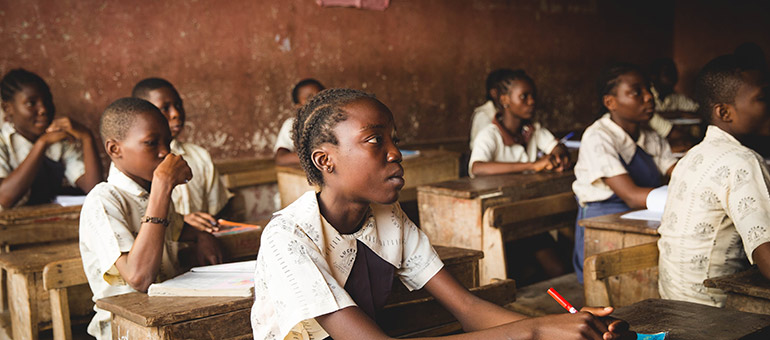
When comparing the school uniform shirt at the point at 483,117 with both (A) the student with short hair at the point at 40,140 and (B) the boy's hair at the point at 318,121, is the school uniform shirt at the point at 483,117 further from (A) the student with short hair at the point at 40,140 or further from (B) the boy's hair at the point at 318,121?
(B) the boy's hair at the point at 318,121

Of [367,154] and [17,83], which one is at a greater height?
[17,83]

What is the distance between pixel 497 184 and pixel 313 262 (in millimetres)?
2036

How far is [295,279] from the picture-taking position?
49.7 inches

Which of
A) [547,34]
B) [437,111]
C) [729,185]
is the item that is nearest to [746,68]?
[729,185]

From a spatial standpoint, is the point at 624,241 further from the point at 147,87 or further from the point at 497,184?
the point at 147,87

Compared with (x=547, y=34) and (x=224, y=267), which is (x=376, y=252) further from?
(x=547, y=34)

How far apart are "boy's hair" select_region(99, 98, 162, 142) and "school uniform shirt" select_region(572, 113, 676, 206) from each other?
1.83 meters

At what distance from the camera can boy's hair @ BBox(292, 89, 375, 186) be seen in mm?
1394

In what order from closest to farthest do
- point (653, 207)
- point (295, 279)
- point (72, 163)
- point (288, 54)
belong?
point (295, 279)
point (653, 207)
point (72, 163)
point (288, 54)

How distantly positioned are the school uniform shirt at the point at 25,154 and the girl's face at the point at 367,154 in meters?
2.45

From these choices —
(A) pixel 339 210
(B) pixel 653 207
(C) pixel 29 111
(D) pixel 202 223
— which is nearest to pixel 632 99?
(B) pixel 653 207

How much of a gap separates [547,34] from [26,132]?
4877 millimetres

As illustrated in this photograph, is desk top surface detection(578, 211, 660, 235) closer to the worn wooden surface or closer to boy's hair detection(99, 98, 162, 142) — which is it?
the worn wooden surface

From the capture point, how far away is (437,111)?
5.95 m
